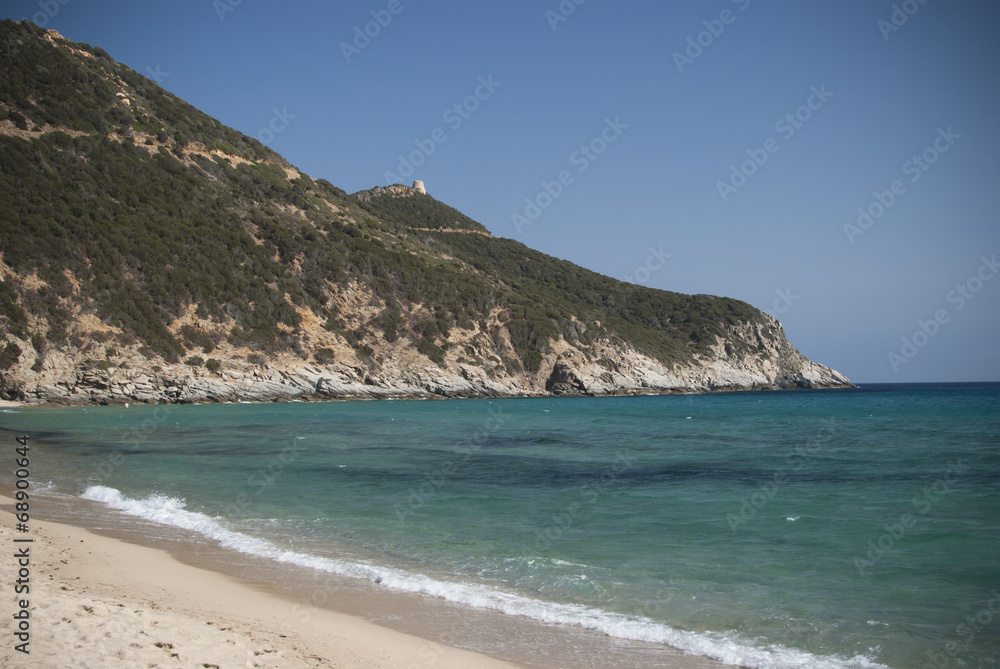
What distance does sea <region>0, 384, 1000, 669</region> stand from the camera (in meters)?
6.09

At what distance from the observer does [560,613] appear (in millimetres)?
6590

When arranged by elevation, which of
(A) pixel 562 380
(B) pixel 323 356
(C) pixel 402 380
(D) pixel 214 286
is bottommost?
(C) pixel 402 380

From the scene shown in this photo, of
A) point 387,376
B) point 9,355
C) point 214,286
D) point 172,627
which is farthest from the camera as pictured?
point 387,376

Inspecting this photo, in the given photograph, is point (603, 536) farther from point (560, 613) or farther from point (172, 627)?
point (172, 627)

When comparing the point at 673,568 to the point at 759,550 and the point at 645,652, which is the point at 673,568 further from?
the point at 645,652

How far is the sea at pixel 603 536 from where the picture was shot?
20.0ft

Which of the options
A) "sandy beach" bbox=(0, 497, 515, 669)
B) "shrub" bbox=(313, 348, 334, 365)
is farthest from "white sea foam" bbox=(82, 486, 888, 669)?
"shrub" bbox=(313, 348, 334, 365)

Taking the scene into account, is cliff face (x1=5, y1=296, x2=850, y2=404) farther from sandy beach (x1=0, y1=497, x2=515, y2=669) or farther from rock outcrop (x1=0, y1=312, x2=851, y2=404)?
sandy beach (x1=0, y1=497, x2=515, y2=669)

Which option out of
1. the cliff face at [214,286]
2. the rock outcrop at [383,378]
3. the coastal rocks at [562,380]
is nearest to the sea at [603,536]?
the rock outcrop at [383,378]

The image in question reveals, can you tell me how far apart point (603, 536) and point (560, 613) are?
334 cm

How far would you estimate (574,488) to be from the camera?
14.2 m

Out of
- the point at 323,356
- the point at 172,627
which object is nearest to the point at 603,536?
the point at 172,627

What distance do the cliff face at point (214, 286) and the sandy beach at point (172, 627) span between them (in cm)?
3879

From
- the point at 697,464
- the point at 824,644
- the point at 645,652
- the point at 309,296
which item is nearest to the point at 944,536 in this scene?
the point at 824,644
